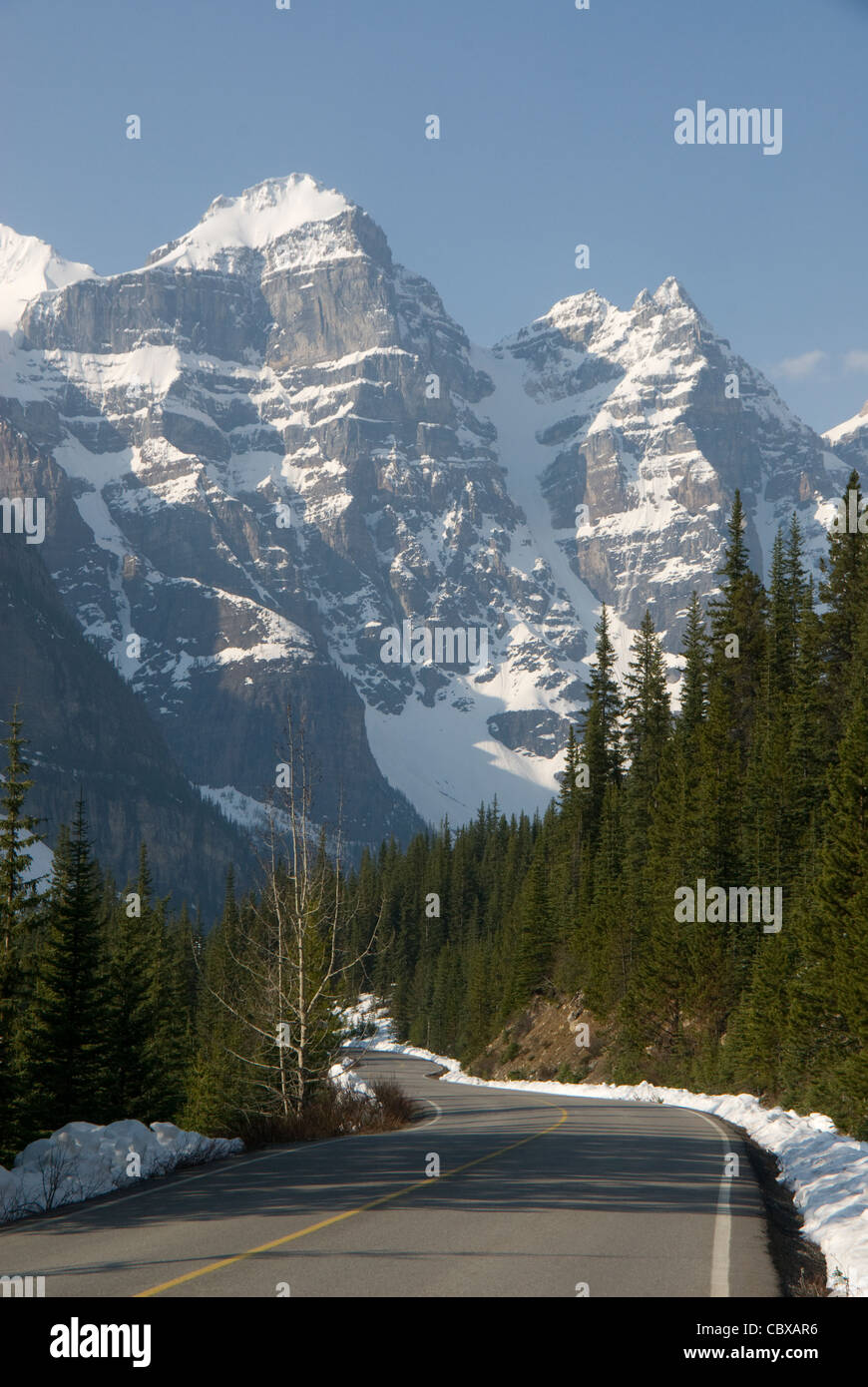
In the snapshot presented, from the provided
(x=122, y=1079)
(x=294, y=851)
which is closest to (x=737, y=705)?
(x=122, y=1079)

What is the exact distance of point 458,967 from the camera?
10556 centimetres

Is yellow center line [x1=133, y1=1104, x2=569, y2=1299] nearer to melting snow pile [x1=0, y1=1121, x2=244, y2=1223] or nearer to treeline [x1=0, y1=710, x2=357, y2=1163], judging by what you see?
melting snow pile [x1=0, y1=1121, x2=244, y2=1223]

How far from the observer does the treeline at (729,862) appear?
87.5ft

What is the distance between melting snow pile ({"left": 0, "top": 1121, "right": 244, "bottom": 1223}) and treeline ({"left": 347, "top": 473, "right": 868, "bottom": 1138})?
8.85 m

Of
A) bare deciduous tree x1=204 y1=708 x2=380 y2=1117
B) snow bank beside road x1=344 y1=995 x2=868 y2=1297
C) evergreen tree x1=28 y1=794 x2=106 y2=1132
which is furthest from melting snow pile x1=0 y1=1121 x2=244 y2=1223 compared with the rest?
evergreen tree x1=28 y1=794 x2=106 y2=1132

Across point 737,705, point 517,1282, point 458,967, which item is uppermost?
point 737,705

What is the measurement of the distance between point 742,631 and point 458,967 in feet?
170

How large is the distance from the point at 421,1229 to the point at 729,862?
3876 cm

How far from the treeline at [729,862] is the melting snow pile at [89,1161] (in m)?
8.85

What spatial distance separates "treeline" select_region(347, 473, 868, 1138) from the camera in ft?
87.5

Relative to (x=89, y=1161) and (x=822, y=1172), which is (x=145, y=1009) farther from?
(x=822, y=1172)

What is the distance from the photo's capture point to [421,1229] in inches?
416

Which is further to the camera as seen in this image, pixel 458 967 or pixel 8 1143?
pixel 458 967

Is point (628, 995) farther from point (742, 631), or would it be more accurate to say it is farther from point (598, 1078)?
point (742, 631)
